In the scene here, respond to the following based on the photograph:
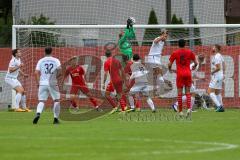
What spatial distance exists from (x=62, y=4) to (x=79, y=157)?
3278 centimetres

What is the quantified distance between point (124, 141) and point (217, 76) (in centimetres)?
1416

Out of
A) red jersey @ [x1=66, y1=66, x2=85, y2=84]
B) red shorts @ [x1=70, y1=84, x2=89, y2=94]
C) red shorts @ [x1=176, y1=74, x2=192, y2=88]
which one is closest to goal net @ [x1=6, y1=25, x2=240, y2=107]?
red shorts @ [x1=70, y1=84, x2=89, y2=94]

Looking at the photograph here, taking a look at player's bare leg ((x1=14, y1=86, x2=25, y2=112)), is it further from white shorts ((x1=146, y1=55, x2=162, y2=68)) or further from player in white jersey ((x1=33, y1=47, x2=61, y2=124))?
player in white jersey ((x1=33, y1=47, x2=61, y2=124))

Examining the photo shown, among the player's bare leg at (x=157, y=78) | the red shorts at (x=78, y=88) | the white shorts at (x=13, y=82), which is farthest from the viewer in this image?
the white shorts at (x=13, y=82)

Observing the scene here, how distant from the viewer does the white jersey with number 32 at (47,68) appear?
20375 mm

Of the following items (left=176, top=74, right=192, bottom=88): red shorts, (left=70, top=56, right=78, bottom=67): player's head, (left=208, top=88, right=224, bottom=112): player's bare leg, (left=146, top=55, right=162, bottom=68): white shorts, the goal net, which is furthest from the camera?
the goal net

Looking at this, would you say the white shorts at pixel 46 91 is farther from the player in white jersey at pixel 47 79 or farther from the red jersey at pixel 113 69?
the red jersey at pixel 113 69

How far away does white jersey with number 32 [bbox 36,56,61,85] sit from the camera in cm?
2038

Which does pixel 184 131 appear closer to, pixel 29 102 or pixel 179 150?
pixel 179 150

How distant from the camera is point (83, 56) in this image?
105ft

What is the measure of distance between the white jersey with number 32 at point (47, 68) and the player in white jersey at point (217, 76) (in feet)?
28.0

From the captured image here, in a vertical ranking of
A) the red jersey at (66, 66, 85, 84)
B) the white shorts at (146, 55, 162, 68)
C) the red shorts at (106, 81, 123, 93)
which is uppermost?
the white shorts at (146, 55, 162, 68)

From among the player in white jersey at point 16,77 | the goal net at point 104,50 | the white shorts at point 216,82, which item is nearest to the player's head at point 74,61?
the goal net at point 104,50

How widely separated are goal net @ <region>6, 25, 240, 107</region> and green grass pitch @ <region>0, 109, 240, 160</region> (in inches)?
447
